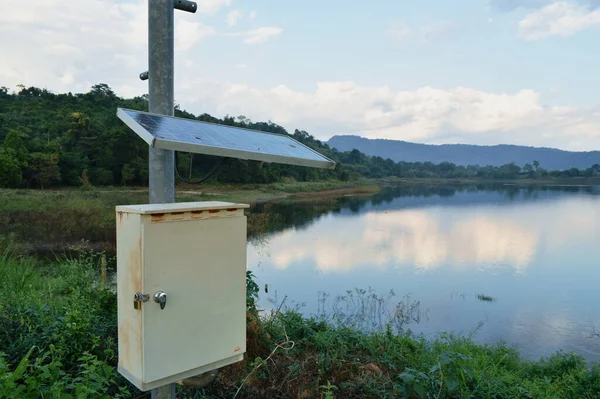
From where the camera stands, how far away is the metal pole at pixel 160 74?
2.08m

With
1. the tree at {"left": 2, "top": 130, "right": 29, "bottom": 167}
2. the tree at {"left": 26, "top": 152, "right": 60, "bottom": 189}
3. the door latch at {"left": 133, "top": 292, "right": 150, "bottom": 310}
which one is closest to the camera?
the door latch at {"left": 133, "top": 292, "right": 150, "bottom": 310}

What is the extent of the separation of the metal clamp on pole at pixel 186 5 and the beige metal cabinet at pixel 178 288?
1.04m

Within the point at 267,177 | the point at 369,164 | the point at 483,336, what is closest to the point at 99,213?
the point at 483,336

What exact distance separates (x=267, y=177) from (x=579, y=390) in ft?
106

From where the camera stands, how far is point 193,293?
1.87 m

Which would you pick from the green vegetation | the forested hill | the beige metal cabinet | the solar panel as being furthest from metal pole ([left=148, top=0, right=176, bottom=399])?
the forested hill

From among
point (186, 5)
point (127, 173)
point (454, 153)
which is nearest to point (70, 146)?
point (127, 173)

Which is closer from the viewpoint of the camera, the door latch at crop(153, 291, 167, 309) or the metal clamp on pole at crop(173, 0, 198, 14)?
the door latch at crop(153, 291, 167, 309)

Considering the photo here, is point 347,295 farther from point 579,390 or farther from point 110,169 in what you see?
point 110,169

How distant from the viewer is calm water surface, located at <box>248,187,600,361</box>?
25.7ft

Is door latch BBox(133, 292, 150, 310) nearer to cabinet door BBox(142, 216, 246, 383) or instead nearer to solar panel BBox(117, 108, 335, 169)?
cabinet door BBox(142, 216, 246, 383)

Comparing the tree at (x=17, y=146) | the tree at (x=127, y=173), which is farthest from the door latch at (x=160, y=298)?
the tree at (x=127, y=173)

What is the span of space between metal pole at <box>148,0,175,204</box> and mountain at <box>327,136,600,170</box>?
126538mm

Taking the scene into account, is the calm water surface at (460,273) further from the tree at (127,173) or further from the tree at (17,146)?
the tree at (17,146)
